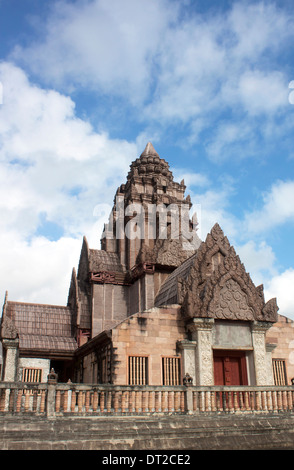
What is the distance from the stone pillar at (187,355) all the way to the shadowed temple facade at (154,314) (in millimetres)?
41

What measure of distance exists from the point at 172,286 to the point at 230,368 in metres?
5.25

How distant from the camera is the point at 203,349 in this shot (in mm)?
19328

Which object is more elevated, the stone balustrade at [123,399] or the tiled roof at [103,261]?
the tiled roof at [103,261]

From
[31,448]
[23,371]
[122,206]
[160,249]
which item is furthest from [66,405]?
[122,206]

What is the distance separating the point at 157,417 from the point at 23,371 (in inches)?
540

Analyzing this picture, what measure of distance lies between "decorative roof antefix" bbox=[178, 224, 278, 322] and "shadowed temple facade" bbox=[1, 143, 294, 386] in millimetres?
45

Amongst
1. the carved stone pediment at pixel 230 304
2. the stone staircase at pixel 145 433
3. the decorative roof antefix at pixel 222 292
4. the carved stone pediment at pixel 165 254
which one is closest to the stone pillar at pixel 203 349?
the decorative roof antefix at pixel 222 292

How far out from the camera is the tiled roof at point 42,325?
27003 mm

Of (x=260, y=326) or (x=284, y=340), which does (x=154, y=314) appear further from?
(x=284, y=340)

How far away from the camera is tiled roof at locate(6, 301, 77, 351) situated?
27.0m

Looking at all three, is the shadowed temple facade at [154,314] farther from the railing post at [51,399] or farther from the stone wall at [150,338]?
the railing post at [51,399]

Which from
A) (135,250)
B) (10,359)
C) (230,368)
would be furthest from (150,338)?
(135,250)
